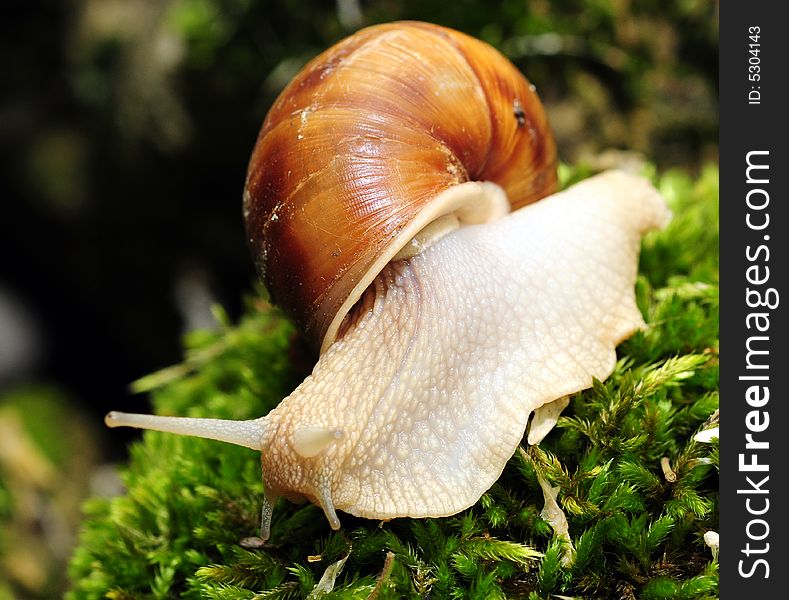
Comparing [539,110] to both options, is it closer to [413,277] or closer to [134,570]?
[413,277]

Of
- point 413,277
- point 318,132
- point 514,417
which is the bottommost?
point 514,417

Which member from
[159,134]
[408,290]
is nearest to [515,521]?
[408,290]

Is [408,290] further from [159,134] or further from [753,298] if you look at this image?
[159,134]

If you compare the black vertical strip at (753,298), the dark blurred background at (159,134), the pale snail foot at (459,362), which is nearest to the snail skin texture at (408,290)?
the pale snail foot at (459,362)

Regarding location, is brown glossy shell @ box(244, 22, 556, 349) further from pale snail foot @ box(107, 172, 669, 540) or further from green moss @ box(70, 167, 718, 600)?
green moss @ box(70, 167, 718, 600)

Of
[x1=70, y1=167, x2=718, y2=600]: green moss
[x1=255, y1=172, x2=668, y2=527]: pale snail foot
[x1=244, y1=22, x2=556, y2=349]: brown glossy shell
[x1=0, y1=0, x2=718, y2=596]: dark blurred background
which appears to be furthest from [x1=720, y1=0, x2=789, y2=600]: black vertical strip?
[x1=0, y1=0, x2=718, y2=596]: dark blurred background

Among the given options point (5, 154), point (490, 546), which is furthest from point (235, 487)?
point (5, 154)
